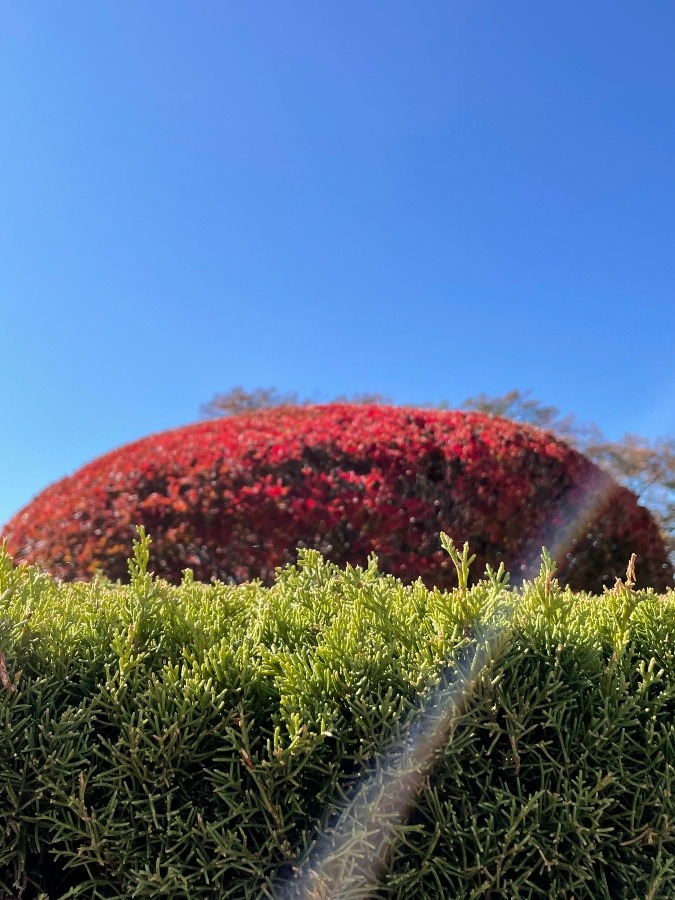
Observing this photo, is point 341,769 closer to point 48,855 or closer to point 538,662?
point 538,662

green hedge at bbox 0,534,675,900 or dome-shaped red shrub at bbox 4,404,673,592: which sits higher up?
dome-shaped red shrub at bbox 4,404,673,592

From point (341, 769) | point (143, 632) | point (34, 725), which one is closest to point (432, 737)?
point (341, 769)

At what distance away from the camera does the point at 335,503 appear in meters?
5.50

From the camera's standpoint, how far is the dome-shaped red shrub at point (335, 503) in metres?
5.50

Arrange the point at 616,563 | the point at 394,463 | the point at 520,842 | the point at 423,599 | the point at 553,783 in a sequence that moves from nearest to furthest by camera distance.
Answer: the point at 520,842 < the point at 553,783 < the point at 423,599 < the point at 394,463 < the point at 616,563

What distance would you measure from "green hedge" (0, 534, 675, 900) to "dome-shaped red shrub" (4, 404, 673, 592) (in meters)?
3.29

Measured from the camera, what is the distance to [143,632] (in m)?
2.26

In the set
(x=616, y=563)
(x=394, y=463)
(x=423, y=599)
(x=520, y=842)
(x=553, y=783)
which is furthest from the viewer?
(x=616, y=563)

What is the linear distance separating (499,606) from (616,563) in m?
5.00

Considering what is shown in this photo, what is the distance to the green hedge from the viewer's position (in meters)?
1.86

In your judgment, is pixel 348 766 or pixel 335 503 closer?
pixel 348 766

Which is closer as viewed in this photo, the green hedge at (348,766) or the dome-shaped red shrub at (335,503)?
the green hedge at (348,766)

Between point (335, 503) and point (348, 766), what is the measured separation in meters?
3.56

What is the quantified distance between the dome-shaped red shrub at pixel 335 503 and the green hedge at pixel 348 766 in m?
3.29
